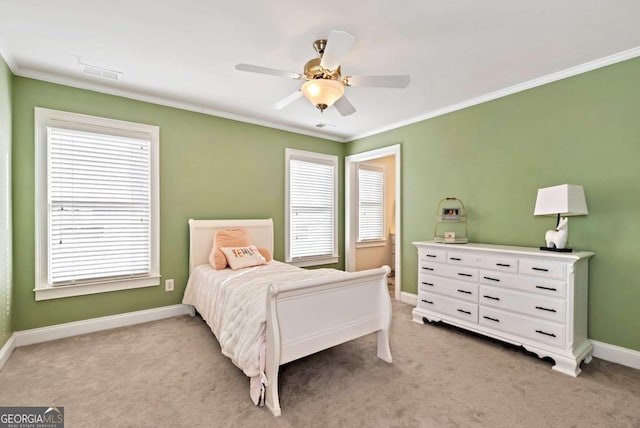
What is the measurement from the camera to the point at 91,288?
311cm

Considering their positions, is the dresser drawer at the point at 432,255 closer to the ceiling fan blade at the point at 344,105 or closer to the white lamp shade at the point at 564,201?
the white lamp shade at the point at 564,201

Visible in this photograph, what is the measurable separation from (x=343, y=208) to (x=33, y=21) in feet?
13.6

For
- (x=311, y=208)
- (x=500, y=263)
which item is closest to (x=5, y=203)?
(x=311, y=208)

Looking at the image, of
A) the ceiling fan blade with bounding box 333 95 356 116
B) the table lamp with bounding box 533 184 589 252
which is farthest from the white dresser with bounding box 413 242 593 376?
the ceiling fan blade with bounding box 333 95 356 116

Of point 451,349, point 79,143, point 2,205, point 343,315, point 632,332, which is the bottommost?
point 451,349

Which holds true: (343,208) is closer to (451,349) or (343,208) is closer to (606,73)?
(451,349)

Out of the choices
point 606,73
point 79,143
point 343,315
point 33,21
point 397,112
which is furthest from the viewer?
point 397,112

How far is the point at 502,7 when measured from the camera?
192 cm

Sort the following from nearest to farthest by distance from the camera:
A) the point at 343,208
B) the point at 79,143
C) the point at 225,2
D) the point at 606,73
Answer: the point at 225,2
the point at 606,73
the point at 79,143
the point at 343,208

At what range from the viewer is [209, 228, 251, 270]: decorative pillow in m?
3.39

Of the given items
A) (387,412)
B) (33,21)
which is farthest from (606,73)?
(33,21)

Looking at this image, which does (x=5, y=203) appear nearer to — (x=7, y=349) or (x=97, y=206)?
(x=97, y=206)

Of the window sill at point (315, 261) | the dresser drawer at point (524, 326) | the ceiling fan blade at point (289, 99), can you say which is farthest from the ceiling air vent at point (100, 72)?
the dresser drawer at point (524, 326)

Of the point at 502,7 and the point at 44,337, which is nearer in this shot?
the point at 502,7
